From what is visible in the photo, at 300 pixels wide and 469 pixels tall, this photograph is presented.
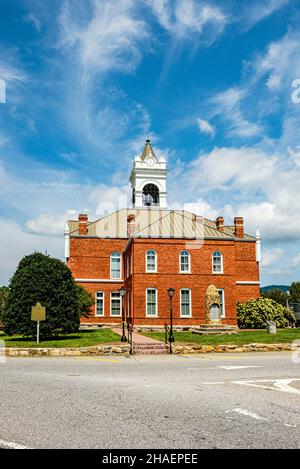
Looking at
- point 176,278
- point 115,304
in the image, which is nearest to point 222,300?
point 176,278

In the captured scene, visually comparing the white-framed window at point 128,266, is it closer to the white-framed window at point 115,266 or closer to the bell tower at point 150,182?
the white-framed window at point 115,266

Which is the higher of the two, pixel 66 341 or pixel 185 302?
pixel 185 302

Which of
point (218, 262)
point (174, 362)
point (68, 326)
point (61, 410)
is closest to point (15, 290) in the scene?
point (68, 326)

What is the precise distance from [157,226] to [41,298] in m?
14.3

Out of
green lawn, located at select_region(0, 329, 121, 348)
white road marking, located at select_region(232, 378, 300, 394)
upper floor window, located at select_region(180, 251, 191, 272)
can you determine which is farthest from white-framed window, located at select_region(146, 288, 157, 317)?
white road marking, located at select_region(232, 378, 300, 394)

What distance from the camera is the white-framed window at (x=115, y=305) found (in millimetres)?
45469

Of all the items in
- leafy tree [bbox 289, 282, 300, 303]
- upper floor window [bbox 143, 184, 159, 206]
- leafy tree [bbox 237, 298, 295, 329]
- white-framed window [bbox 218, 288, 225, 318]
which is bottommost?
leafy tree [bbox 237, 298, 295, 329]

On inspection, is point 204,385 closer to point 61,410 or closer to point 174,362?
point 61,410

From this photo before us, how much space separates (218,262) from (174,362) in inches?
867

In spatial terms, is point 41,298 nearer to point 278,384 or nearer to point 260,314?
point 278,384

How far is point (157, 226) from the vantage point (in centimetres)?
3866

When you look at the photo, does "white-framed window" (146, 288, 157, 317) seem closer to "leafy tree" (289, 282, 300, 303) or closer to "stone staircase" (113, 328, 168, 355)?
"stone staircase" (113, 328, 168, 355)

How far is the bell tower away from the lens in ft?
179

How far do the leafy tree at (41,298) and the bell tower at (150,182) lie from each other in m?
26.9
